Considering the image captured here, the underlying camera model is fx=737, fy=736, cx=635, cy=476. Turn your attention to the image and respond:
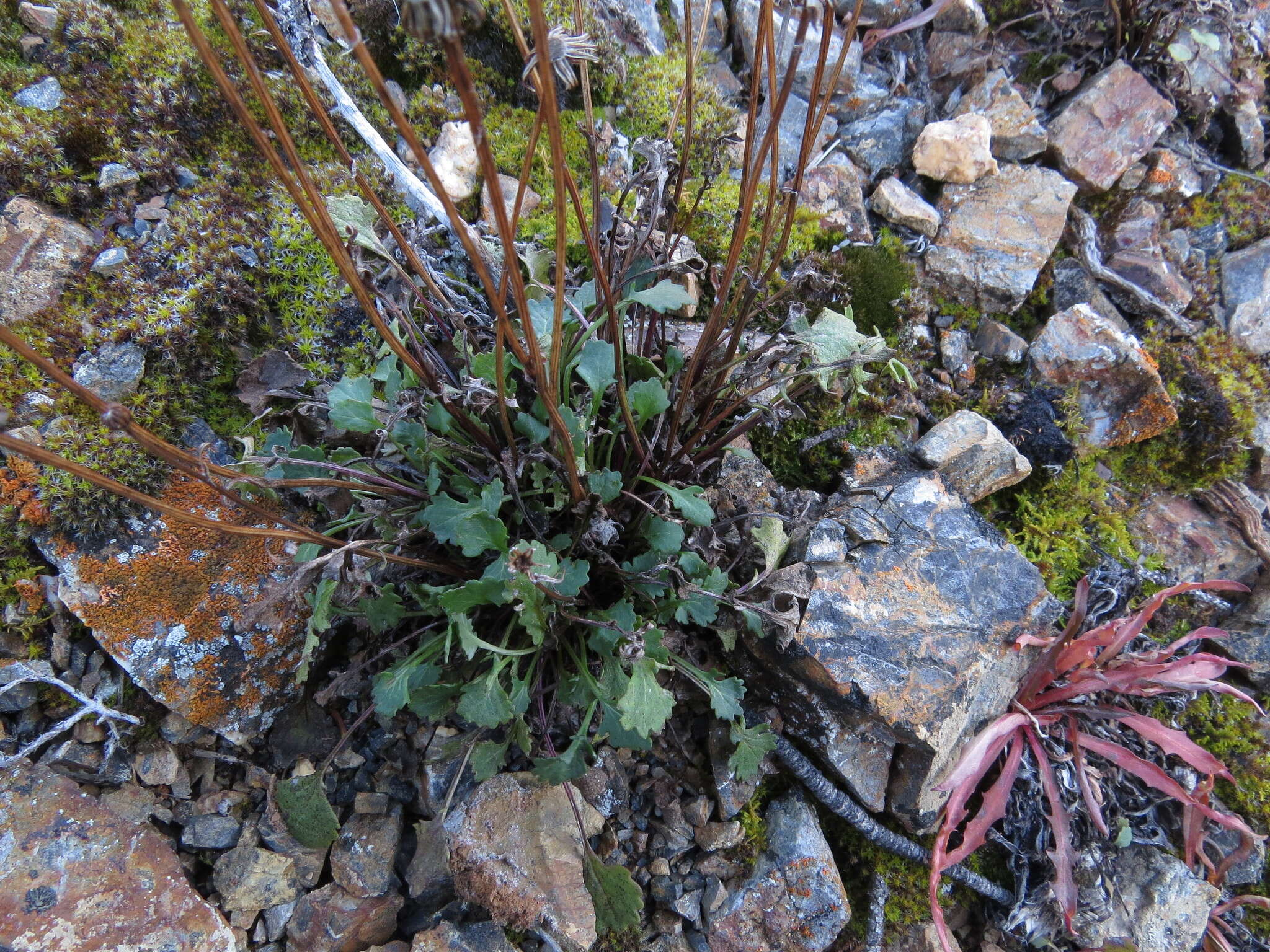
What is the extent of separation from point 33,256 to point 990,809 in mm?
3778

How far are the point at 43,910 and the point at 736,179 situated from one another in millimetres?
3479

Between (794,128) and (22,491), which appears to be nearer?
(22,491)

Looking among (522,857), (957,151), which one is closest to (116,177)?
(522,857)

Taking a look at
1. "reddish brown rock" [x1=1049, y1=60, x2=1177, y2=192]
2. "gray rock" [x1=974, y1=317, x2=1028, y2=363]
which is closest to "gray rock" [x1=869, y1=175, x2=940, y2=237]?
"gray rock" [x1=974, y1=317, x2=1028, y2=363]

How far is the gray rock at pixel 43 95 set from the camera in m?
2.69

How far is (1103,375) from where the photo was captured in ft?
10.3

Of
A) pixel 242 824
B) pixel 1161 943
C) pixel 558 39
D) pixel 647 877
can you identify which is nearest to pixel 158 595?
pixel 242 824

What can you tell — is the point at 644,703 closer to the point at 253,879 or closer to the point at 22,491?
the point at 253,879

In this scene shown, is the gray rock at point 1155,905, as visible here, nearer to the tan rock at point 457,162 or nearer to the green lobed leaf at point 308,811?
the green lobed leaf at point 308,811

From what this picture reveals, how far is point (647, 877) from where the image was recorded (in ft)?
8.13

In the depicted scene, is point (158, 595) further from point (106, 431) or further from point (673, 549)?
point (673, 549)

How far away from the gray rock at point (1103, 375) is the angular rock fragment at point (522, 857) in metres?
2.63

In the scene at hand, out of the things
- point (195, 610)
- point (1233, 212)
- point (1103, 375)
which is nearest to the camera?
point (195, 610)

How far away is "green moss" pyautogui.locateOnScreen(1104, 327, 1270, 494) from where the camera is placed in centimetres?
328
